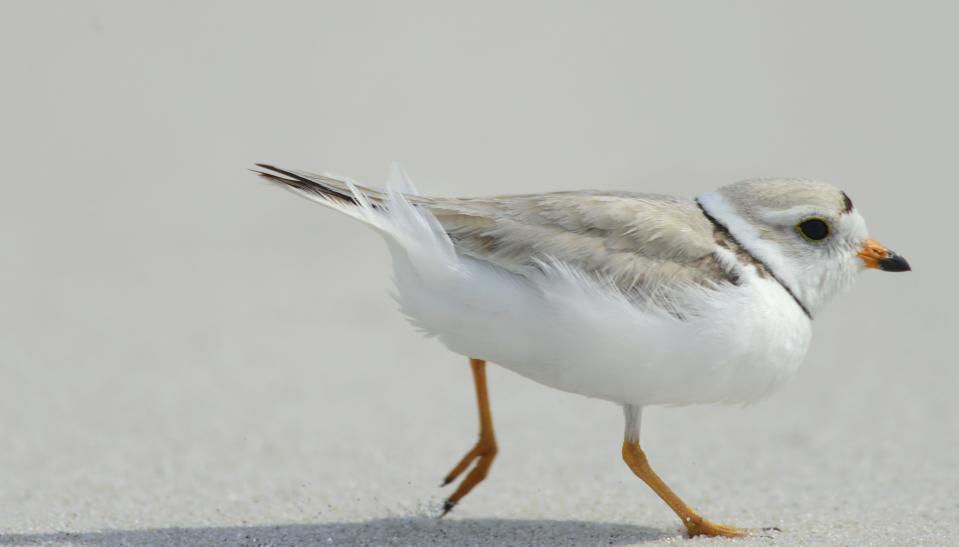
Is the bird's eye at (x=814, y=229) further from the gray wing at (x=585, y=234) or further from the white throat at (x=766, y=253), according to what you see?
the gray wing at (x=585, y=234)

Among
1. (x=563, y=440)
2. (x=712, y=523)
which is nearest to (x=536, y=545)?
(x=712, y=523)

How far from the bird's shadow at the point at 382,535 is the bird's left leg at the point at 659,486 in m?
0.13

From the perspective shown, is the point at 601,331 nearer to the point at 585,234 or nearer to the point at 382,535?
the point at 585,234

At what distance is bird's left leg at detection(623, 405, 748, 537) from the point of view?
13.8 feet

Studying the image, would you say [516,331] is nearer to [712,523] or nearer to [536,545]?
[536,545]

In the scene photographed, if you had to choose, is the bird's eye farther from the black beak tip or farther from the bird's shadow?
the bird's shadow

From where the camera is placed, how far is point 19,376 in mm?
6746

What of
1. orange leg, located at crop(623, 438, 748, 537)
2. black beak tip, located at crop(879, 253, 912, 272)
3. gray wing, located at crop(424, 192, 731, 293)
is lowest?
orange leg, located at crop(623, 438, 748, 537)

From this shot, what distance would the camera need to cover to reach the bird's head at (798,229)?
164 inches

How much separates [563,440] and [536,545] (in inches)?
85.5

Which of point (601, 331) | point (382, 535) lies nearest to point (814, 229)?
point (601, 331)

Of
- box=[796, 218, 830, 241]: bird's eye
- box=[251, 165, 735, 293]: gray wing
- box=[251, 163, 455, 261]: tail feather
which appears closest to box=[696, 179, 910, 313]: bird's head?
box=[796, 218, 830, 241]: bird's eye

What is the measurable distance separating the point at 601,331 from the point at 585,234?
0.39 metres

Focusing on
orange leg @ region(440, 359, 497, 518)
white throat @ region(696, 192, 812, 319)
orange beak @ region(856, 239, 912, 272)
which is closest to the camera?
white throat @ region(696, 192, 812, 319)
